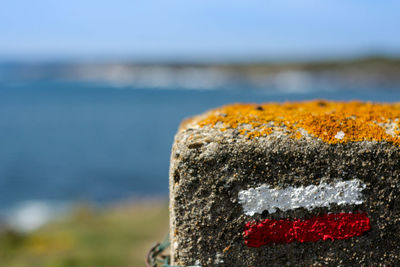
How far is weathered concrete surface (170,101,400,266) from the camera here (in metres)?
2.79

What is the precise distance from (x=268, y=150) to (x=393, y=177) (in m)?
0.93

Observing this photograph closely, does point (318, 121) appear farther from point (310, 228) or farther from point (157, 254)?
point (157, 254)

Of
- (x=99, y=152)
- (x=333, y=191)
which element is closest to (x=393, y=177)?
(x=333, y=191)

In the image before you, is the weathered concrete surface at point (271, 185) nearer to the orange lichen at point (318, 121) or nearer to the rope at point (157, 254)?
the orange lichen at point (318, 121)

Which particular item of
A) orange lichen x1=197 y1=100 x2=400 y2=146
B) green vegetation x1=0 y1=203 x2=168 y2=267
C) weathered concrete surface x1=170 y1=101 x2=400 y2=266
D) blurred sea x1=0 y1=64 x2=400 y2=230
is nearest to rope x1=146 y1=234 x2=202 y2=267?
weathered concrete surface x1=170 y1=101 x2=400 y2=266

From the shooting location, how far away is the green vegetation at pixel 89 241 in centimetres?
1232

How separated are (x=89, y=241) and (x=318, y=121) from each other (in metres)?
13.1

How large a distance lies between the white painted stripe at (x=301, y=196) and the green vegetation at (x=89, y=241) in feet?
31.5

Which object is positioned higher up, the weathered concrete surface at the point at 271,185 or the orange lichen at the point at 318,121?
the orange lichen at the point at 318,121

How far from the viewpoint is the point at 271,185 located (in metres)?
2.83

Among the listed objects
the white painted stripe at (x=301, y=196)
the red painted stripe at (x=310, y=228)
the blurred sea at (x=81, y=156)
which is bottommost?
the red painted stripe at (x=310, y=228)

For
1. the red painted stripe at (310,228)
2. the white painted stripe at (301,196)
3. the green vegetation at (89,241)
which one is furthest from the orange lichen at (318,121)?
the green vegetation at (89,241)

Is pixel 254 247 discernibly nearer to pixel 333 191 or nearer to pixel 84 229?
pixel 333 191

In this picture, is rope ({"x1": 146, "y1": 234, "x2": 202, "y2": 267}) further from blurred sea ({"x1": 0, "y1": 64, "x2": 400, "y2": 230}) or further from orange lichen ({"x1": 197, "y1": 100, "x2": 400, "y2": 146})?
blurred sea ({"x1": 0, "y1": 64, "x2": 400, "y2": 230})
